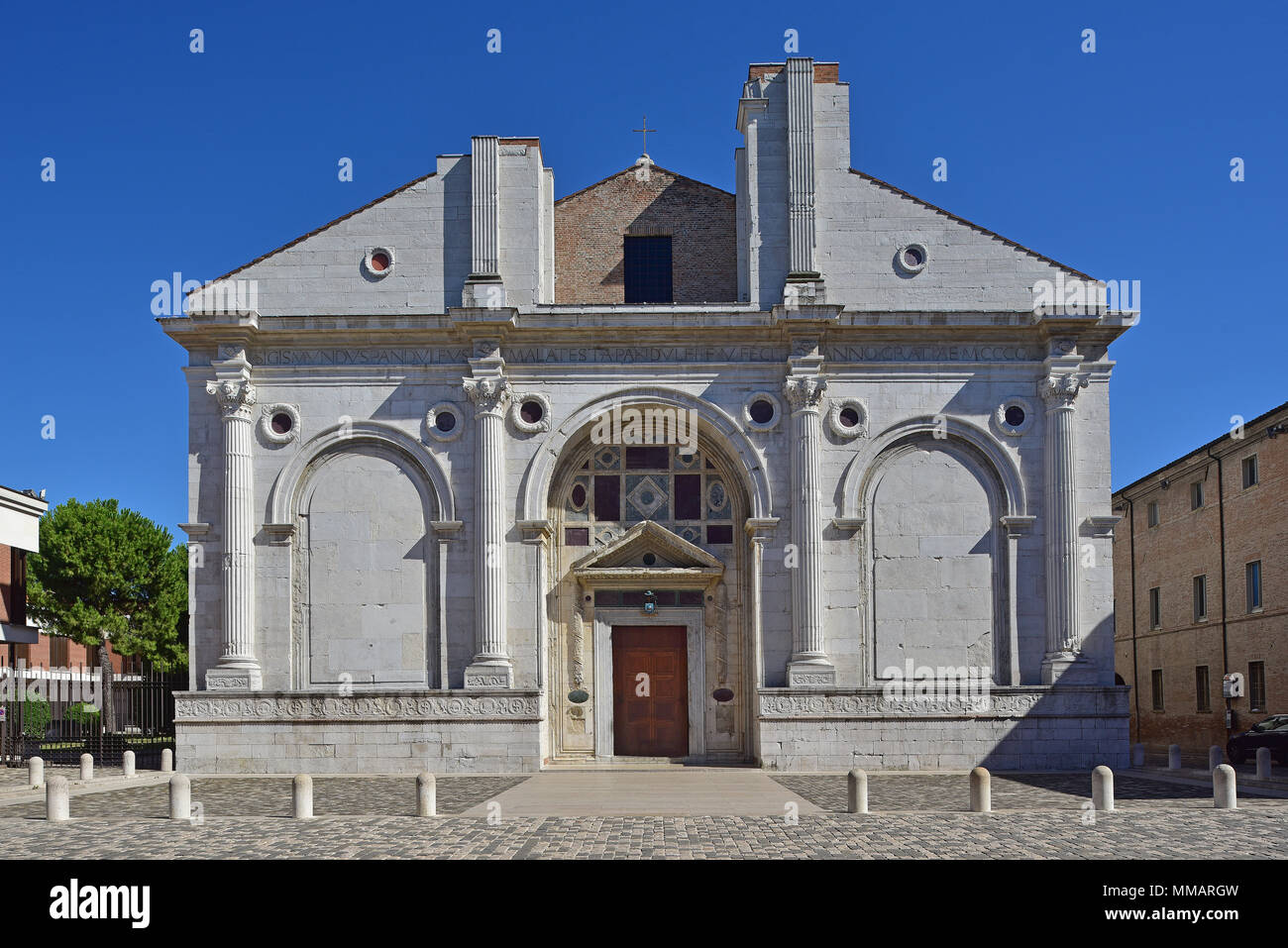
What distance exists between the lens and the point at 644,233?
96.5 feet

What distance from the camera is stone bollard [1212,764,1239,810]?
720 inches

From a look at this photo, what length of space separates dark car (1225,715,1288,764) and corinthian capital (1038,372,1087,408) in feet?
32.8

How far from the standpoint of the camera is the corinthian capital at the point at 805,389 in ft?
87.6

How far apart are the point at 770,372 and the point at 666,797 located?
34.1ft

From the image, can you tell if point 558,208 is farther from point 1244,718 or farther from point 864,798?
point 1244,718

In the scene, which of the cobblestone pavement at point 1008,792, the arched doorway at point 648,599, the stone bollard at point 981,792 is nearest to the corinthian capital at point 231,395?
the arched doorway at point 648,599

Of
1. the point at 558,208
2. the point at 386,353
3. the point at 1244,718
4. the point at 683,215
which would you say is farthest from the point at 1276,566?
the point at 386,353

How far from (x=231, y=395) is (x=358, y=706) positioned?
7.10m

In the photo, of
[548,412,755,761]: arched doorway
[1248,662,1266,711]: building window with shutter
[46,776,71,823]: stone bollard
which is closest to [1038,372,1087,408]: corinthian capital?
[548,412,755,761]: arched doorway

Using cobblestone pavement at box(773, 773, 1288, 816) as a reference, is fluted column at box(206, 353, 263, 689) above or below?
above

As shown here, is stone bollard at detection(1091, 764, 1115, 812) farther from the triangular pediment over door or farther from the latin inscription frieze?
the latin inscription frieze

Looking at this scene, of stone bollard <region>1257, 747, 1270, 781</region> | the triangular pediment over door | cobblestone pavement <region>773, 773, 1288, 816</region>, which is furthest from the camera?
the triangular pediment over door

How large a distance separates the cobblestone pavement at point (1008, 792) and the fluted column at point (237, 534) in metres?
11.3

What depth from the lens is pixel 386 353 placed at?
27.3 meters
